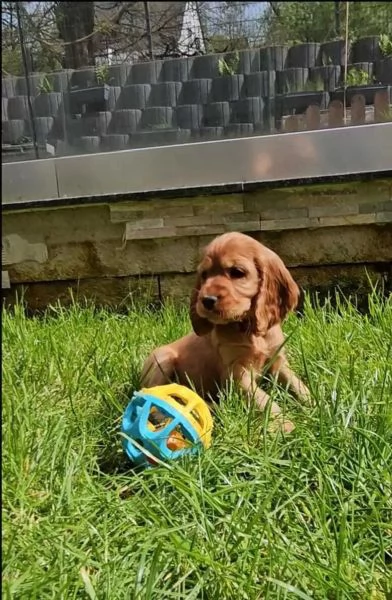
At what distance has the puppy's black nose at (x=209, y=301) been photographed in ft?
7.98

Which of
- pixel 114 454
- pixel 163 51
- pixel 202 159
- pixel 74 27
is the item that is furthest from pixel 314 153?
pixel 114 454

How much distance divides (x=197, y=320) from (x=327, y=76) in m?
1.87

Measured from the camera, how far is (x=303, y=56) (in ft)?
12.1

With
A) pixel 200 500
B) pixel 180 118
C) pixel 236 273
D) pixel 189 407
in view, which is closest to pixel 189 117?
pixel 180 118

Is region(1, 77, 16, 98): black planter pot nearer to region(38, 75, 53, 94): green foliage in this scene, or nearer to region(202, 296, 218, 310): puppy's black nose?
region(38, 75, 53, 94): green foliage

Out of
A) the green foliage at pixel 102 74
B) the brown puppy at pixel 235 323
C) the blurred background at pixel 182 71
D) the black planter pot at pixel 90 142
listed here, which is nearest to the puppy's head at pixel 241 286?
the brown puppy at pixel 235 323

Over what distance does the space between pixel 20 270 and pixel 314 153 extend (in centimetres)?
197

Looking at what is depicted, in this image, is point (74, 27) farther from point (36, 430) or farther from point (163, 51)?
point (36, 430)

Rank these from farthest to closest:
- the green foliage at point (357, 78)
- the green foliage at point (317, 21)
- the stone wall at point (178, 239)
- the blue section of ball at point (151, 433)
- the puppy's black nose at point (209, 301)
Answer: the stone wall at point (178, 239), the green foliage at point (357, 78), the green foliage at point (317, 21), the puppy's black nose at point (209, 301), the blue section of ball at point (151, 433)

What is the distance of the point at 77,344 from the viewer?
2955 millimetres

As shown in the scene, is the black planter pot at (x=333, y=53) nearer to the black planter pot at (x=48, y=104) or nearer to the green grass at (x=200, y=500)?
the black planter pot at (x=48, y=104)

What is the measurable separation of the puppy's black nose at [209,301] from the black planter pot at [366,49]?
6.63ft

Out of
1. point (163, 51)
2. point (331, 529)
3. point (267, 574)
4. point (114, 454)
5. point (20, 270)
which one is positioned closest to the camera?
point (267, 574)

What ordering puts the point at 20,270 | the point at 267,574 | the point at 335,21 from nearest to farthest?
the point at 267,574 → the point at 335,21 → the point at 20,270
